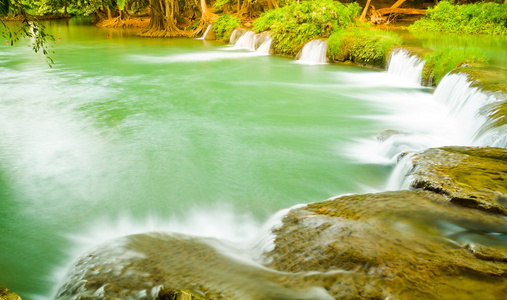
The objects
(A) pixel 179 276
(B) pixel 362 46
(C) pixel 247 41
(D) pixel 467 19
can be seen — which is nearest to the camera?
(A) pixel 179 276

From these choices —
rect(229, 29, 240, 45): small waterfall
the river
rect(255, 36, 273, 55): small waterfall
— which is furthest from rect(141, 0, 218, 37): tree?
the river

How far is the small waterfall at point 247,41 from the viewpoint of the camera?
1992 cm

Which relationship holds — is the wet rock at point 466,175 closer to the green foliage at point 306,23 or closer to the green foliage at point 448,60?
the green foliage at point 448,60

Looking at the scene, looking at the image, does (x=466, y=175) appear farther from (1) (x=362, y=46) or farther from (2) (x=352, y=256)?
(1) (x=362, y=46)

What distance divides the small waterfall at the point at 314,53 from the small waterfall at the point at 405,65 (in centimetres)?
312

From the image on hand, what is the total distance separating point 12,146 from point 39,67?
9.16 metres

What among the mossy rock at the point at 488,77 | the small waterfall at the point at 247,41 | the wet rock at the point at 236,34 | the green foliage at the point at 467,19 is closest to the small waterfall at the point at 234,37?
the wet rock at the point at 236,34

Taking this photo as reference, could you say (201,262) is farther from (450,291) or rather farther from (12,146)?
(12,146)

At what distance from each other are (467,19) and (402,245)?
21.2 meters

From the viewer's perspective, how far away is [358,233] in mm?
3303

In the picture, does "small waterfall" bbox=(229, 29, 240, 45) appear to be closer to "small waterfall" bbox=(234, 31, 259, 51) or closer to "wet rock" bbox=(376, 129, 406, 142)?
"small waterfall" bbox=(234, 31, 259, 51)

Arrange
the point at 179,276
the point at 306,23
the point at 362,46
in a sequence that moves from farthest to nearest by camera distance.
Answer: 1. the point at 306,23
2. the point at 362,46
3. the point at 179,276

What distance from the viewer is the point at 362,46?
47.1ft

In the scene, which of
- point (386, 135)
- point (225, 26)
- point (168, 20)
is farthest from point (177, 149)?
point (168, 20)
